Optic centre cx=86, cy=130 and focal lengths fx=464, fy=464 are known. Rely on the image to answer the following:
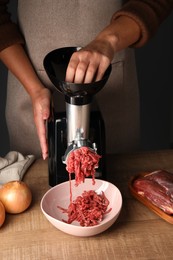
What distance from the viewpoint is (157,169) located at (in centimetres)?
161

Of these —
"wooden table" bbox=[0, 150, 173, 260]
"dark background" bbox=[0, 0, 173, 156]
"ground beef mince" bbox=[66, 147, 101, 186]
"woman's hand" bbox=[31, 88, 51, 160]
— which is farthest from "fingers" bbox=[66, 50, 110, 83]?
"dark background" bbox=[0, 0, 173, 156]

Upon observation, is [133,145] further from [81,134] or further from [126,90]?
[81,134]

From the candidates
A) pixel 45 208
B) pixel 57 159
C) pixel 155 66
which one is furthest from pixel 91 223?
pixel 155 66

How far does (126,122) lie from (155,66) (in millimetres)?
1027

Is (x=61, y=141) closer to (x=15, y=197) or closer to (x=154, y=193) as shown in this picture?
(x=15, y=197)

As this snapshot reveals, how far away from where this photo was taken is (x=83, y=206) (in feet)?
4.48

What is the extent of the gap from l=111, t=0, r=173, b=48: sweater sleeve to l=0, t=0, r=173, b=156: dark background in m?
1.20

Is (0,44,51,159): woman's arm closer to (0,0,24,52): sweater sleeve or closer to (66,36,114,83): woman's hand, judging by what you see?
(0,0,24,52): sweater sleeve

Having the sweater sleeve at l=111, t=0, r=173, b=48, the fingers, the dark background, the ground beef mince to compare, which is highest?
the sweater sleeve at l=111, t=0, r=173, b=48

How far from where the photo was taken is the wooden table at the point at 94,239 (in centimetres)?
123

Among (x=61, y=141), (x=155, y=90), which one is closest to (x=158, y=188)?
(x=61, y=141)

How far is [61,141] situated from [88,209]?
229mm

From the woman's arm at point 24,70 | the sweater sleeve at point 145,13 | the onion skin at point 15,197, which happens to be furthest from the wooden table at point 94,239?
the sweater sleeve at point 145,13

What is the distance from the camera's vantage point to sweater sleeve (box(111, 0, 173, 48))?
150 centimetres
